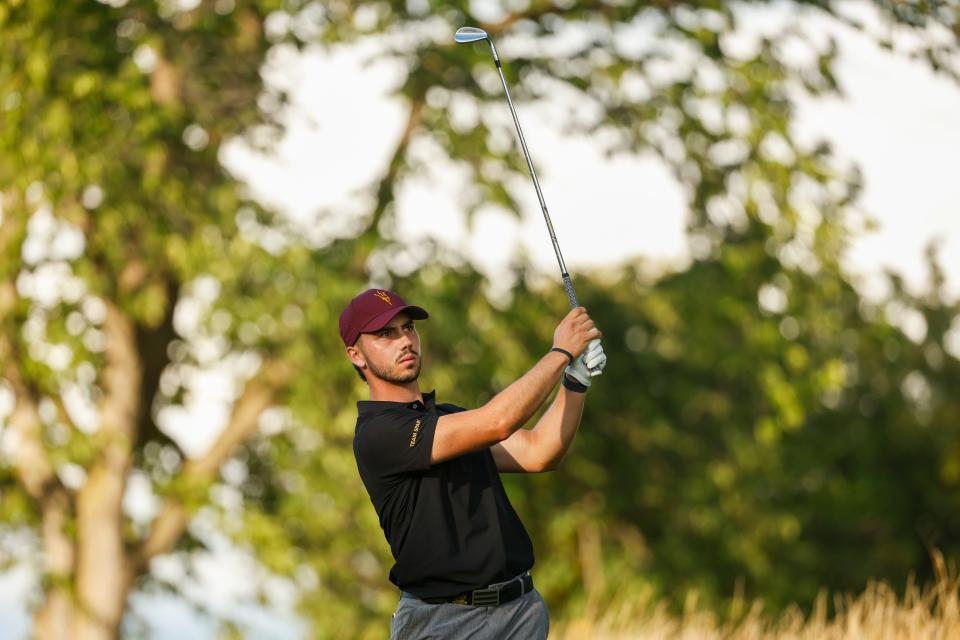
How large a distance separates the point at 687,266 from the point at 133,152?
5517mm

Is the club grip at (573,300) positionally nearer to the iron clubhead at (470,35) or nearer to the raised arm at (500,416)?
the raised arm at (500,416)

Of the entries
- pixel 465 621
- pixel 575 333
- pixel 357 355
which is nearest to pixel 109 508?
pixel 357 355

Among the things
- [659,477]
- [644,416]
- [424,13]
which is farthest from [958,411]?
[424,13]

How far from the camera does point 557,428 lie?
4.70 meters

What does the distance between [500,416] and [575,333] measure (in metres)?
0.45

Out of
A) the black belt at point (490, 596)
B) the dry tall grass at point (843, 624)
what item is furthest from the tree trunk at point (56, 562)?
the black belt at point (490, 596)

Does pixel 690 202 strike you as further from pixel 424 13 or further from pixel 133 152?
pixel 133 152

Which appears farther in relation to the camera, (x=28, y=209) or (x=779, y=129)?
(x=779, y=129)

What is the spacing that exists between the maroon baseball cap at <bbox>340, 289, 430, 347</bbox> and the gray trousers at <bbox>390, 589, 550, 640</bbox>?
0.90m

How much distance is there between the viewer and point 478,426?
13.6 ft

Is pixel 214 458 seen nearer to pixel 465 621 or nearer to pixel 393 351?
pixel 393 351

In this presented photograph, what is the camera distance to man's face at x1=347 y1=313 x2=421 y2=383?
179 inches

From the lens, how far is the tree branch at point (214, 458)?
15336mm

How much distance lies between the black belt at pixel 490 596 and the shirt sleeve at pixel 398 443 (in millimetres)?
441
